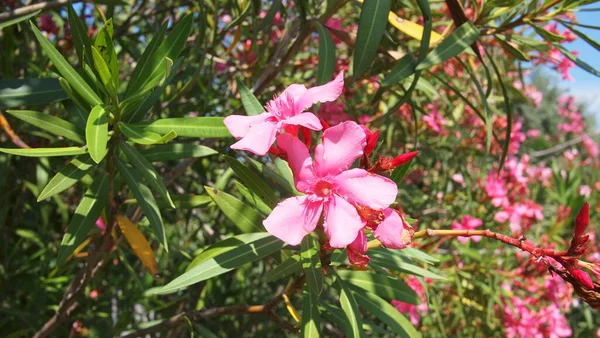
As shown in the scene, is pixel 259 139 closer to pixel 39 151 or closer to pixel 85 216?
pixel 39 151

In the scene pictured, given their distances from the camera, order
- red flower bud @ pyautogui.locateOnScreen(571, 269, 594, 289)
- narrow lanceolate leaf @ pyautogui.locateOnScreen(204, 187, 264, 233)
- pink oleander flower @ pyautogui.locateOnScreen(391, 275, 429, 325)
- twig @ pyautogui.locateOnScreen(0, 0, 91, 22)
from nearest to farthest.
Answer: red flower bud @ pyautogui.locateOnScreen(571, 269, 594, 289) → narrow lanceolate leaf @ pyautogui.locateOnScreen(204, 187, 264, 233) → twig @ pyautogui.locateOnScreen(0, 0, 91, 22) → pink oleander flower @ pyautogui.locateOnScreen(391, 275, 429, 325)

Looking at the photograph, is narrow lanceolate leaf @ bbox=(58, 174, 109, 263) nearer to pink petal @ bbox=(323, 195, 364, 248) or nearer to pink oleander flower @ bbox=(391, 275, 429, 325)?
pink petal @ bbox=(323, 195, 364, 248)

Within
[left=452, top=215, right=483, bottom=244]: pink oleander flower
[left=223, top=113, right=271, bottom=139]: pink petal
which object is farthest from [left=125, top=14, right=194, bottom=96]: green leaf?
[left=452, top=215, right=483, bottom=244]: pink oleander flower

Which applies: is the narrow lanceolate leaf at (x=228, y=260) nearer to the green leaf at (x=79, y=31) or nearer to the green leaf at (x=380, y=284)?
the green leaf at (x=380, y=284)

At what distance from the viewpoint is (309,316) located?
957 millimetres

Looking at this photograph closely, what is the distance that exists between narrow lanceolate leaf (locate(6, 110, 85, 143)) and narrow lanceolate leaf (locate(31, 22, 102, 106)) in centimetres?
9

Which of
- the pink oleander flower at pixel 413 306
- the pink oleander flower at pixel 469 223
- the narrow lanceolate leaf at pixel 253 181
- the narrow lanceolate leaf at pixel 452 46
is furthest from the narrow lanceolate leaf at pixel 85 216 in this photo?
the pink oleander flower at pixel 469 223

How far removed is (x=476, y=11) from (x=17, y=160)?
1.43 metres

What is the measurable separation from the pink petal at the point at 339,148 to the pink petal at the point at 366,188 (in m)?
0.02

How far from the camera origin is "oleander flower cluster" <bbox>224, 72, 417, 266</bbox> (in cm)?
73

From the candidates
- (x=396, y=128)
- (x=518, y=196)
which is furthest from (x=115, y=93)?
(x=518, y=196)

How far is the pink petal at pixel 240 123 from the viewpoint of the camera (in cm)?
79

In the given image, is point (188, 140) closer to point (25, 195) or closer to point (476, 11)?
point (25, 195)

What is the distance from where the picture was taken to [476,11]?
128 cm
